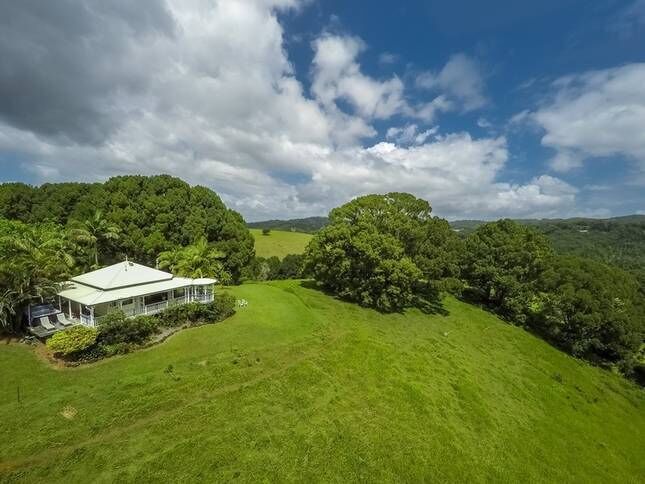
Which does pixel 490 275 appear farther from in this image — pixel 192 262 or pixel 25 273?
pixel 25 273

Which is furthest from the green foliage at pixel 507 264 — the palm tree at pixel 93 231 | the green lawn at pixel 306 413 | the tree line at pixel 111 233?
the palm tree at pixel 93 231

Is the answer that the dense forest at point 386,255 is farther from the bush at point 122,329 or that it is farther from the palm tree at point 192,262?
the bush at point 122,329

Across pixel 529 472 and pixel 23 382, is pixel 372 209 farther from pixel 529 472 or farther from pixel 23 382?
pixel 23 382

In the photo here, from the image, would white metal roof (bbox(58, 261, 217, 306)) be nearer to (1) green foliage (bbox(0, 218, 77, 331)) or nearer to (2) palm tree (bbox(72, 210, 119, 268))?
(1) green foliage (bbox(0, 218, 77, 331))

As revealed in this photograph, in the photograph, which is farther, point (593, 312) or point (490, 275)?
point (490, 275)

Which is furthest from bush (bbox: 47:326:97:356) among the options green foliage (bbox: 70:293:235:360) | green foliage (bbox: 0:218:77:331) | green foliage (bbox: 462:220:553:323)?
green foliage (bbox: 462:220:553:323)

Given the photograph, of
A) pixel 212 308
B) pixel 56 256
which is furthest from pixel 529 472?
pixel 56 256

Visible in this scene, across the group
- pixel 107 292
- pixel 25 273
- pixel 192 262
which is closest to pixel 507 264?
pixel 192 262
